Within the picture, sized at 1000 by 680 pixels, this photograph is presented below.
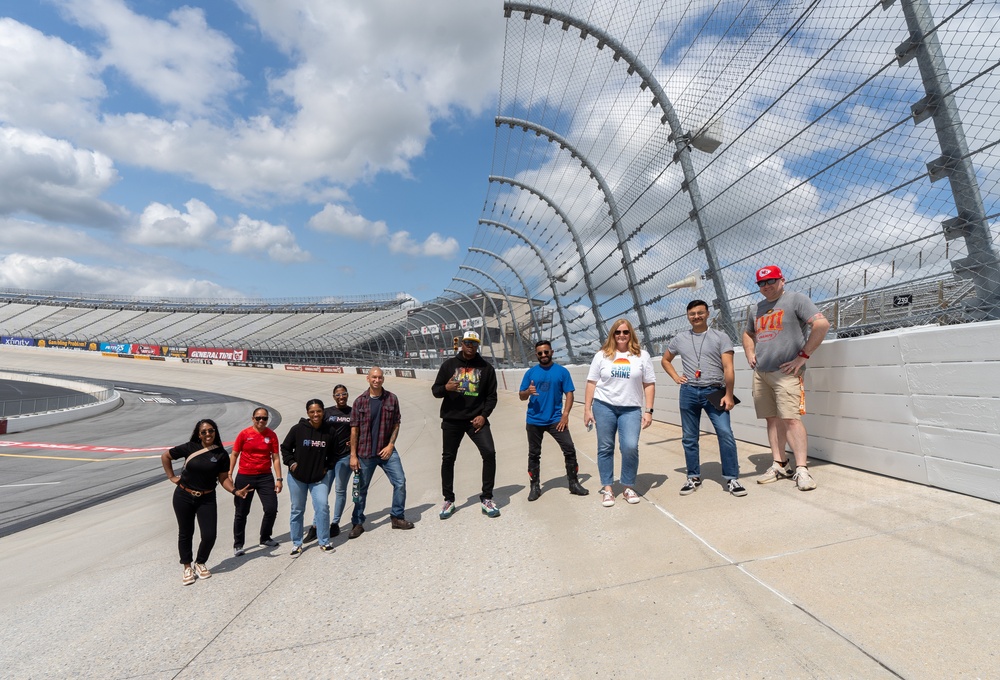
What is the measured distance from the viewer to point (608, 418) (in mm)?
4137

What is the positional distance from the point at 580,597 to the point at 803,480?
2.15 m

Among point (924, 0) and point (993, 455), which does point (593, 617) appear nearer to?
point (993, 455)

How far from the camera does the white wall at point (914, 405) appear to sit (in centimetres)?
312

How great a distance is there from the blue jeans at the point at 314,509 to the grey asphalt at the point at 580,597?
8.6 inches

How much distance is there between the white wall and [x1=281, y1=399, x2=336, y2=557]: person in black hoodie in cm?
407

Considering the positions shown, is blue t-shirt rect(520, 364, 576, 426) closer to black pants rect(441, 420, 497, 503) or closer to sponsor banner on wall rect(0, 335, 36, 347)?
black pants rect(441, 420, 497, 503)

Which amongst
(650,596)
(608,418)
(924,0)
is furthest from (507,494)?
(924,0)

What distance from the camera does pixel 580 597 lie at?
100 inches

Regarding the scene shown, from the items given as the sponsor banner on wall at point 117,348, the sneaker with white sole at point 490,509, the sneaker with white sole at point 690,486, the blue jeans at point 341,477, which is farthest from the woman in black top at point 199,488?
the sponsor banner on wall at point 117,348

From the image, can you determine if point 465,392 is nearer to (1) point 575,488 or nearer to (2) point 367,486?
(2) point 367,486

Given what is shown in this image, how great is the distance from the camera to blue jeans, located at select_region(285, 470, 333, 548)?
154 inches

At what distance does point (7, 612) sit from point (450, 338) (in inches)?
907

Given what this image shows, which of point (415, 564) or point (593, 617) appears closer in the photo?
point (593, 617)

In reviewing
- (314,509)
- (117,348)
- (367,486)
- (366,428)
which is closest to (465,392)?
(366,428)
